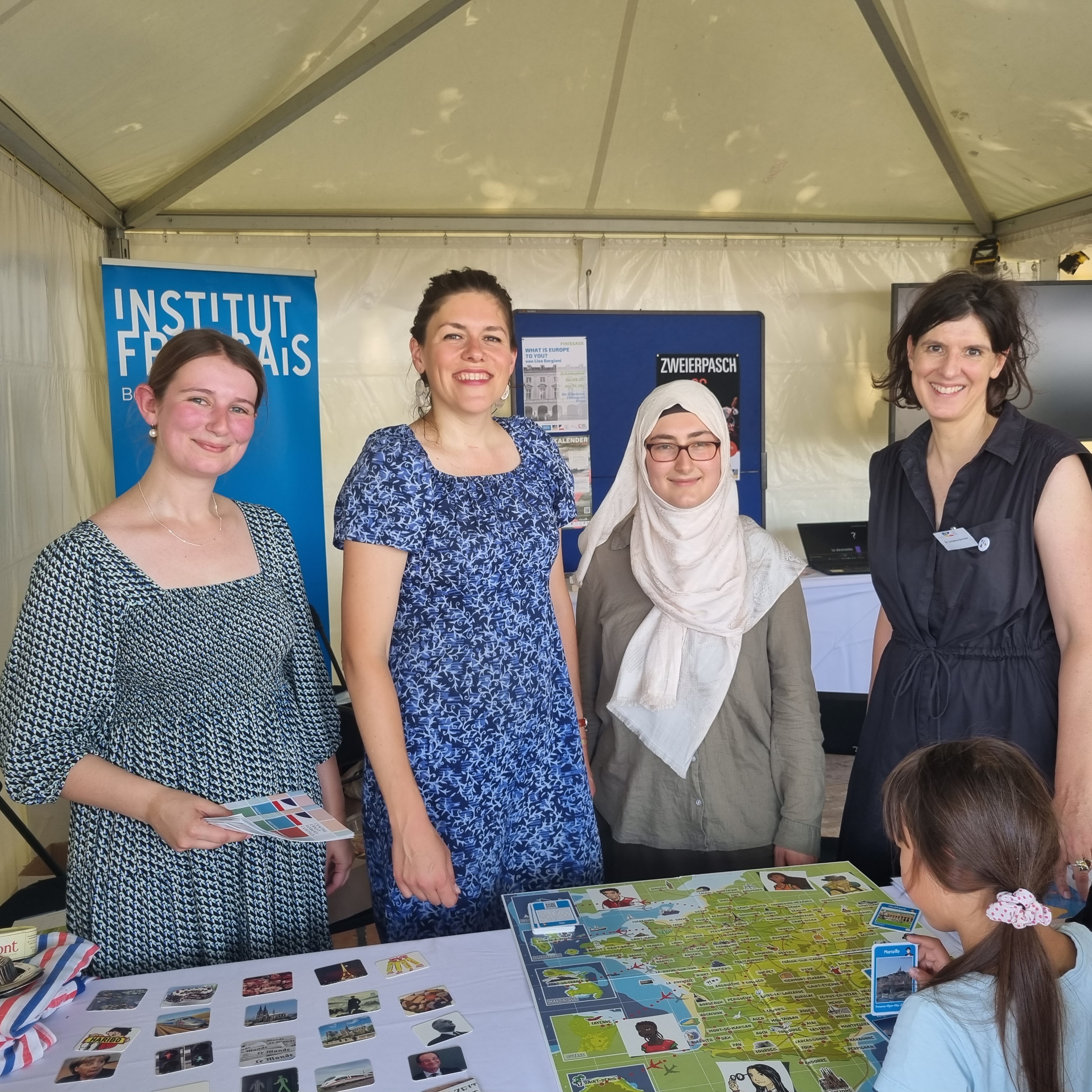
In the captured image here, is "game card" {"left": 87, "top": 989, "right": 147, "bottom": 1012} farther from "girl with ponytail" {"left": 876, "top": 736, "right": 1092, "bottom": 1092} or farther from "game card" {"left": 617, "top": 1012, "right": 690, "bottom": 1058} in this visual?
"girl with ponytail" {"left": 876, "top": 736, "right": 1092, "bottom": 1092}

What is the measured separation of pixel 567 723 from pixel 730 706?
36cm

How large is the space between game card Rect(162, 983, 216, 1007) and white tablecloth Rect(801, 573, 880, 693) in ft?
11.4

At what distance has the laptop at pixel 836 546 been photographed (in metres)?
4.65

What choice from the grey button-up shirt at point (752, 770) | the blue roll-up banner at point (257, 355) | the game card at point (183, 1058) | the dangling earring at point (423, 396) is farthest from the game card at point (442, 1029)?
the blue roll-up banner at point (257, 355)

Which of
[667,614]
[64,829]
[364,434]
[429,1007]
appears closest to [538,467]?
[667,614]

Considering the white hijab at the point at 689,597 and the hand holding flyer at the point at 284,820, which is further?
the white hijab at the point at 689,597

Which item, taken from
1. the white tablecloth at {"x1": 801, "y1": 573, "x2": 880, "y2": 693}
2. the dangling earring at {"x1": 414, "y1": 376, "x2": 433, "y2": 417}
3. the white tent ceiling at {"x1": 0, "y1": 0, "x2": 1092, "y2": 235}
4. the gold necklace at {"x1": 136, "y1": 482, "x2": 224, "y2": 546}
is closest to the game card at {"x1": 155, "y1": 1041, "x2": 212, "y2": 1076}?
the gold necklace at {"x1": 136, "y1": 482, "x2": 224, "y2": 546}

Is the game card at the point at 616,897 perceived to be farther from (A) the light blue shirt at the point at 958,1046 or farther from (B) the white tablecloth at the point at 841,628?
(B) the white tablecloth at the point at 841,628

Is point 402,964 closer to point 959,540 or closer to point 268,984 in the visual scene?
point 268,984

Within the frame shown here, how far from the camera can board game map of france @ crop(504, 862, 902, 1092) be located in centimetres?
112

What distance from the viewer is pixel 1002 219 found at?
199 inches

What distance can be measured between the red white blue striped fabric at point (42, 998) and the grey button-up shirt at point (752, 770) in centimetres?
102

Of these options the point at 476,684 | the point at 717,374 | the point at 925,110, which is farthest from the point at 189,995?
the point at 925,110

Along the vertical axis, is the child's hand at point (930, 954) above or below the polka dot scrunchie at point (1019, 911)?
below
